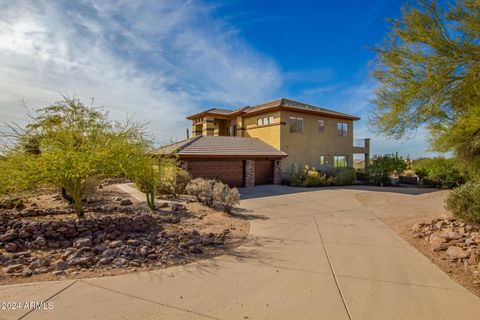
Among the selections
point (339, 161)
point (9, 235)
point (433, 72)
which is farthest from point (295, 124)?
point (9, 235)

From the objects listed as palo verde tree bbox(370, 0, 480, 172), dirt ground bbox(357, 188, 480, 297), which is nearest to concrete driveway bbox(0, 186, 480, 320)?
Answer: dirt ground bbox(357, 188, 480, 297)

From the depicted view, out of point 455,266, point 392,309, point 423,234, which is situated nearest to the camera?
point 392,309

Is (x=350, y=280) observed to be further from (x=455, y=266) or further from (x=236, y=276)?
(x=455, y=266)

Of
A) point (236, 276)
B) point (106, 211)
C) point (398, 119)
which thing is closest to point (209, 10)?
point (398, 119)

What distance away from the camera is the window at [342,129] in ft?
Result: 84.9

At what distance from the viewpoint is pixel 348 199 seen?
14.5 metres

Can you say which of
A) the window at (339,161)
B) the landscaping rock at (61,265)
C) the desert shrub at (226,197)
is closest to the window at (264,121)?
the window at (339,161)

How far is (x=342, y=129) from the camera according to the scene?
26.2 meters

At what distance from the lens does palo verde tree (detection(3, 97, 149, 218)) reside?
684cm

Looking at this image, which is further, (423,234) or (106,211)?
(106,211)

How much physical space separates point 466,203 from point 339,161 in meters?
18.6

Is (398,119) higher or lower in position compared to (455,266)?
higher

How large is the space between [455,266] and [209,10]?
11.0m

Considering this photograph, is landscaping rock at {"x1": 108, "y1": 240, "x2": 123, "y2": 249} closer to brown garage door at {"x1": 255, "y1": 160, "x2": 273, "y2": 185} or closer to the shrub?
brown garage door at {"x1": 255, "y1": 160, "x2": 273, "y2": 185}
